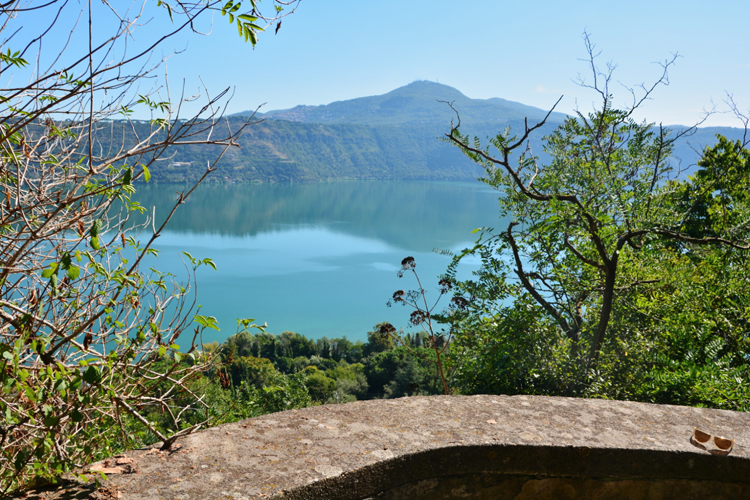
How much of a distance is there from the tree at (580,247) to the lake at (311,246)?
5.97 meters

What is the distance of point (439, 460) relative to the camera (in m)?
1.59

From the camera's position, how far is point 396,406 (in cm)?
202

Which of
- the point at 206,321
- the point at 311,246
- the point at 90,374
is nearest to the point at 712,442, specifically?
the point at 206,321

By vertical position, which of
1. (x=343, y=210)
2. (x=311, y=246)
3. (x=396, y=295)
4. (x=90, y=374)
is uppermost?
(x=90, y=374)

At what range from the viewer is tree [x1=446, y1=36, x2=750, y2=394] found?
127 inches

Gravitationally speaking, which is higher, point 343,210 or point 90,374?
point 90,374

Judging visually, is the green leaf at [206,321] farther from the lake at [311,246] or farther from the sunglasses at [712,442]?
the lake at [311,246]

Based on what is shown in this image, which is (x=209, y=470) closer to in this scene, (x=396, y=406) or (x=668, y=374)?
(x=396, y=406)

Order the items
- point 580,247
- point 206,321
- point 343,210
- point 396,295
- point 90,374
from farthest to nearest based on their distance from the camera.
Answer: point 343,210, point 396,295, point 580,247, point 206,321, point 90,374

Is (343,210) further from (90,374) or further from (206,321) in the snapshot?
(90,374)

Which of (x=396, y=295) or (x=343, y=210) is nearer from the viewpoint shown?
(x=396, y=295)

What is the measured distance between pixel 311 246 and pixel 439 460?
70.6 metres

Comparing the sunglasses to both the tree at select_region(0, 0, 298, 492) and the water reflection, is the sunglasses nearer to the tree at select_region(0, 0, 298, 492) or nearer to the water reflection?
the tree at select_region(0, 0, 298, 492)

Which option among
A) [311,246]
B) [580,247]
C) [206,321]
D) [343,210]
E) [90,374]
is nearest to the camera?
[90,374]
